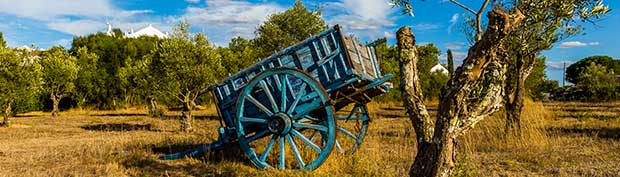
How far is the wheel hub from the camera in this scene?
26.1 ft

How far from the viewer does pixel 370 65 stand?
30.6 feet

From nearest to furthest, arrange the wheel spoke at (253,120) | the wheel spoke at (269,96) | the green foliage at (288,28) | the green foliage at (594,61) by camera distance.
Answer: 1. the wheel spoke at (269,96)
2. the wheel spoke at (253,120)
3. the green foliage at (288,28)
4. the green foliage at (594,61)

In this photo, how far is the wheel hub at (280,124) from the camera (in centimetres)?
795

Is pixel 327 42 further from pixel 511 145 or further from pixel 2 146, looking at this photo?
pixel 2 146

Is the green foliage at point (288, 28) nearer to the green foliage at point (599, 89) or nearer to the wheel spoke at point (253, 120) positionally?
the wheel spoke at point (253, 120)

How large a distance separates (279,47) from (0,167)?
17.9 m

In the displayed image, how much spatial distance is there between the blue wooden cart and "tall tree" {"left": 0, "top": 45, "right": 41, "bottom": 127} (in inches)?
621

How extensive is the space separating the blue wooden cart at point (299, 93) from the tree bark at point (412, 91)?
3009 millimetres

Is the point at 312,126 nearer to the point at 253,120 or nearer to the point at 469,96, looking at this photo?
the point at 253,120

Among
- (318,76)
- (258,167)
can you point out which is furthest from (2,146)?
(318,76)

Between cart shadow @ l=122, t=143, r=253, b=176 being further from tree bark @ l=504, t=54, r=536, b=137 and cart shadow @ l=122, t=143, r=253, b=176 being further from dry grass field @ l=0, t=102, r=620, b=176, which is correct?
tree bark @ l=504, t=54, r=536, b=137

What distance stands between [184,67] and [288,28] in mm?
10998

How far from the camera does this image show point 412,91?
4562 mm

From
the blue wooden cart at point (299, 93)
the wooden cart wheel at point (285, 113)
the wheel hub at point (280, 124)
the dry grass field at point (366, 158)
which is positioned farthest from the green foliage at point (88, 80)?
the wheel hub at point (280, 124)
